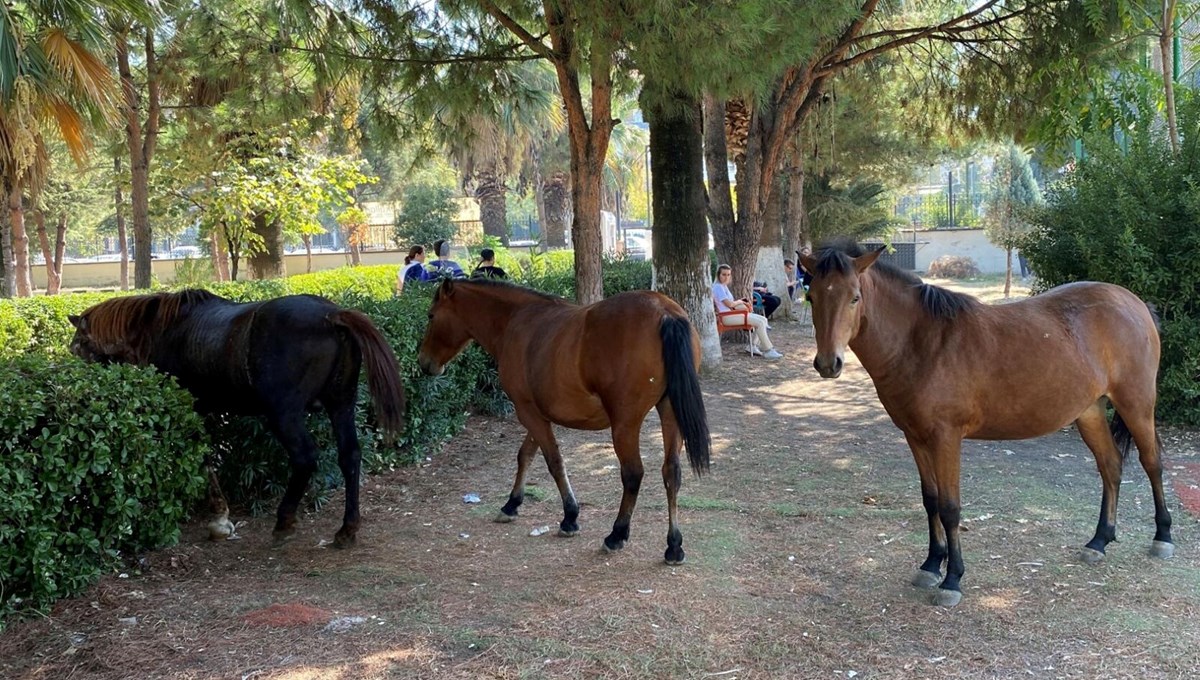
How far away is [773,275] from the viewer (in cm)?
1684

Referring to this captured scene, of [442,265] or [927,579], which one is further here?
[442,265]

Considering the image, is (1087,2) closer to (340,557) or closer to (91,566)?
(340,557)

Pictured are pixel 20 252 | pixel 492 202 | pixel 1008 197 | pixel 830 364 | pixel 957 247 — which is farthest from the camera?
pixel 492 202

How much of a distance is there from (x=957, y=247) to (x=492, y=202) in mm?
18279

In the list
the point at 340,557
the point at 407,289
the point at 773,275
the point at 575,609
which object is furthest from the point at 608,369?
the point at 773,275

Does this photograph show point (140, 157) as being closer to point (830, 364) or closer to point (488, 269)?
point (488, 269)

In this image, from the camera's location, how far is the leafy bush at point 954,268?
32.0 m

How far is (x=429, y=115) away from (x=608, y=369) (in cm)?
620

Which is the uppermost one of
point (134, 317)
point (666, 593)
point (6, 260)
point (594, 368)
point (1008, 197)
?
point (1008, 197)

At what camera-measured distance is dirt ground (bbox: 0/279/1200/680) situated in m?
3.61

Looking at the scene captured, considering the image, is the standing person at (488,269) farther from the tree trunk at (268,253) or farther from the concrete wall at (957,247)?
the concrete wall at (957,247)

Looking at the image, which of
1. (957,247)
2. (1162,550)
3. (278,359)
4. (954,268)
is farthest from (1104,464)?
(957,247)

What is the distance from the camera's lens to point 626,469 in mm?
4887

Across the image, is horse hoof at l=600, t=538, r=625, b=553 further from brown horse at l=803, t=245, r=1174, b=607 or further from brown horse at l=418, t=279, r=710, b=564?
brown horse at l=803, t=245, r=1174, b=607
